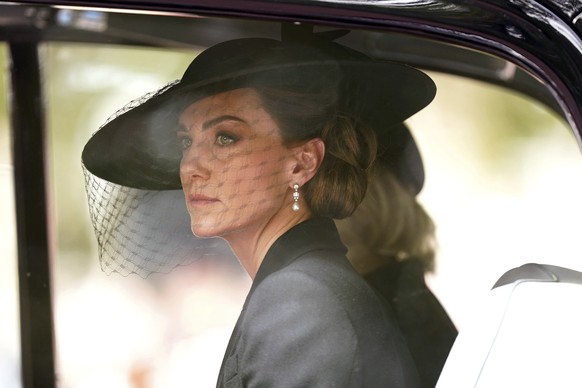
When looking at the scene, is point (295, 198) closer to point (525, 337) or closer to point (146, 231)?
point (146, 231)

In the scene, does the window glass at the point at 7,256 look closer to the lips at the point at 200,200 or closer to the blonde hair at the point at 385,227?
the lips at the point at 200,200

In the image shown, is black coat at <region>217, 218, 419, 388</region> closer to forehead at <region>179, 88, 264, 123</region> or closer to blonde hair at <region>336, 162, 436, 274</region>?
blonde hair at <region>336, 162, 436, 274</region>

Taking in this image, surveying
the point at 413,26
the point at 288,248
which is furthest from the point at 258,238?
the point at 413,26

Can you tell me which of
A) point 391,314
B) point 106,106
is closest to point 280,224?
point 391,314

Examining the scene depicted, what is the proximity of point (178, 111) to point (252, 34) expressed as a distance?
205 mm

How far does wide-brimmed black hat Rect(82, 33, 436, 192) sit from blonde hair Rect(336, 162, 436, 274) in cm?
13

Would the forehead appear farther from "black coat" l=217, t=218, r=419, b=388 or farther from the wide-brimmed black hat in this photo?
"black coat" l=217, t=218, r=419, b=388

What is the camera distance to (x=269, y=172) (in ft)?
5.45

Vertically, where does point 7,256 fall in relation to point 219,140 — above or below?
below

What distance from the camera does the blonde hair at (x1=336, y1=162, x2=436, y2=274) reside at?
1.70 meters

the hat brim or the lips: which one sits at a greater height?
the hat brim

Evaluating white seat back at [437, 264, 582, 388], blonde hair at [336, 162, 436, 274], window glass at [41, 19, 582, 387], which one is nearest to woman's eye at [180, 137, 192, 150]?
window glass at [41, 19, 582, 387]

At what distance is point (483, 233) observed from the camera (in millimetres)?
1715

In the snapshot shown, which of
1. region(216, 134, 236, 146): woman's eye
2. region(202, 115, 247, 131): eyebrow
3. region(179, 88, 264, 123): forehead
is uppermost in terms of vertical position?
region(179, 88, 264, 123): forehead
